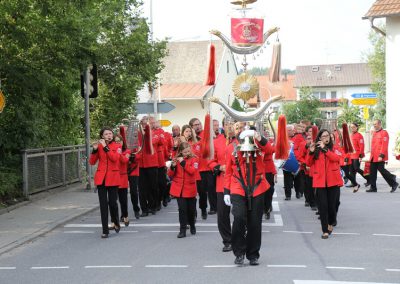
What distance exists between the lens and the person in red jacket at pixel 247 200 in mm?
9078

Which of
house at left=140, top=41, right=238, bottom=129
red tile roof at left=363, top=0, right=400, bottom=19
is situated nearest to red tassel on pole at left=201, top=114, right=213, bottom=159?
red tile roof at left=363, top=0, right=400, bottom=19

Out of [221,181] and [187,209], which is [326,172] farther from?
[187,209]

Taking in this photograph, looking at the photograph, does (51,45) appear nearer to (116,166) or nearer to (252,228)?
(116,166)

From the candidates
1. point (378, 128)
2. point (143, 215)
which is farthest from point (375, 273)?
point (378, 128)

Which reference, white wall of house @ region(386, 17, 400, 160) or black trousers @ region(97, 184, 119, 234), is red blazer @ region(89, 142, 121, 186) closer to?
black trousers @ region(97, 184, 119, 234)

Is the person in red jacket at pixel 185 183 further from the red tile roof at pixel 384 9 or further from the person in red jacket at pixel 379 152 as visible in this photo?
the red tile roof at pixel 384 9

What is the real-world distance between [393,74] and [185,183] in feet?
83.9

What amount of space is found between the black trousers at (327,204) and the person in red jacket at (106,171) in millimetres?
3207

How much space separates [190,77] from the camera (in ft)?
206

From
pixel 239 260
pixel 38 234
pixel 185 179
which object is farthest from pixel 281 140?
pixel 38 234

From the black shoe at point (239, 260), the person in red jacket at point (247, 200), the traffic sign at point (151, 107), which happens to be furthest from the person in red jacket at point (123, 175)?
the traffic sign at point (151, 107)

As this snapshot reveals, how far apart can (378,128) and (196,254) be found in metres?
10.4

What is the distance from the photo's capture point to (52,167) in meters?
20.4

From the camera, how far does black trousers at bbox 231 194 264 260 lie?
9078 mm
